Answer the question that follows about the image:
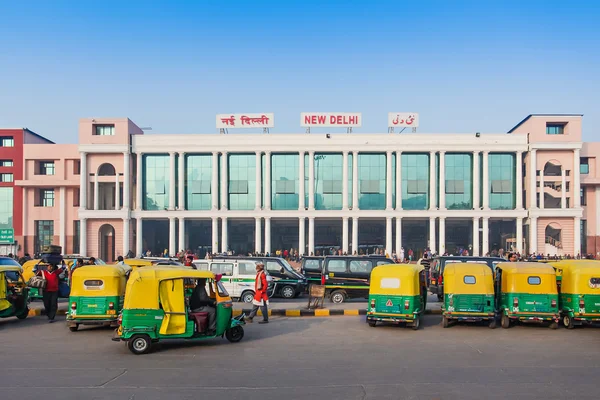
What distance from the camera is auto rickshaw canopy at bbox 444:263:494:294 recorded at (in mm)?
16922

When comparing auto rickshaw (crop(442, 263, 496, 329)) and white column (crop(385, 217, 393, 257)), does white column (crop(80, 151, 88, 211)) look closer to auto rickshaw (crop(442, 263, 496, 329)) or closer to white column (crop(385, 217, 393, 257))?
white column (crop(385, 217, 393, 257))

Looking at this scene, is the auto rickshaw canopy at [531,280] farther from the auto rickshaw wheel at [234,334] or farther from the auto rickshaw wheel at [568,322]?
the auto rickshaw wheel at [234,334]

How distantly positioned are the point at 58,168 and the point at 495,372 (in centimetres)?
6275

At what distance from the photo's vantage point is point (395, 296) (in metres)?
16.5

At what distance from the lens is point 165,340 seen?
1452 centimetres

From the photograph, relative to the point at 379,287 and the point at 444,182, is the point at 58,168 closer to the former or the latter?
the point at 444,182

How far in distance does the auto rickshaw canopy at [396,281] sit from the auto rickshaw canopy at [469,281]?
946mm

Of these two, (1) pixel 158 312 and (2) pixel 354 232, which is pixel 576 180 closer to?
(2) pixel 354 232

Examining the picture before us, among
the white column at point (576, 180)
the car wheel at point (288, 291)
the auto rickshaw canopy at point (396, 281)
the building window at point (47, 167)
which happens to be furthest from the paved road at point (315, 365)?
the building window at point (47, 167)

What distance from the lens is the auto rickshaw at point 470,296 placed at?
55.3 feet

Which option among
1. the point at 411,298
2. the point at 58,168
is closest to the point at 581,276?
the point at 411,298

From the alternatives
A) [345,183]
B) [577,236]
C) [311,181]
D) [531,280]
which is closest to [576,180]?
[577,236]

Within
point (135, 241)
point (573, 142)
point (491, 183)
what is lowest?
point (135, 241)

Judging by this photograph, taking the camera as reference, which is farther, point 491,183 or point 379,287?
point 491,183
